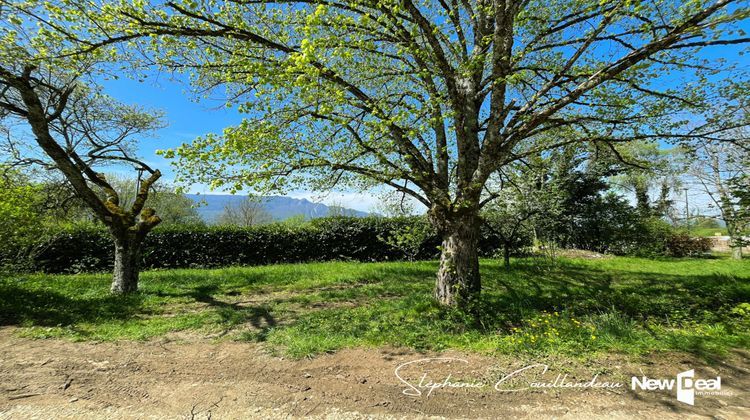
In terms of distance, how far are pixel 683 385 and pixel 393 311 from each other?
376 centimetres

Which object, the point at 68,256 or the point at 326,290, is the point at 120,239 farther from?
the point at 68,256

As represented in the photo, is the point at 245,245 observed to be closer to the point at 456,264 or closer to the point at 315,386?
Answer: the point at 456,264

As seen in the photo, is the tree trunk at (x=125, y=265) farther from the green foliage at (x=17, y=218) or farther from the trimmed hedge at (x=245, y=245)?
the trimmed hedge at (x=245, y=245)

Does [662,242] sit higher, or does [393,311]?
[662,242]

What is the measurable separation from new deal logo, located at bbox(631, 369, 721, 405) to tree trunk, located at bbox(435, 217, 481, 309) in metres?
2.63

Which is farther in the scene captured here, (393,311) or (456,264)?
(393,311)

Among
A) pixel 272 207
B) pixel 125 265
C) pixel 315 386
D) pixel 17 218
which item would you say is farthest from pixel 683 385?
pixel 272 207

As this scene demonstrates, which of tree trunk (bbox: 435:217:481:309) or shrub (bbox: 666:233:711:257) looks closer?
tree trunk (bbox: 435:217:481:309)

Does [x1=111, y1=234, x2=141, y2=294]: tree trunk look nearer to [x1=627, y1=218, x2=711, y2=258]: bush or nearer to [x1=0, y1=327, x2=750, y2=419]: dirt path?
[x1=0, y1=327, x2=750, y2=419]: dirt path

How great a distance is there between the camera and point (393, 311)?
5.90 m

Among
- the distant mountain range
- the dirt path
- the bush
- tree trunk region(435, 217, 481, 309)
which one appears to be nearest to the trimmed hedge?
the distant mountain range

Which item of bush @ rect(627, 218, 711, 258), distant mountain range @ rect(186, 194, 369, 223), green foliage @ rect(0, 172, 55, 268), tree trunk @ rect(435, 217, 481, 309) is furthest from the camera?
bush @ rect(627, 218, 711, 258)

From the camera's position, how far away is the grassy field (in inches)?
170

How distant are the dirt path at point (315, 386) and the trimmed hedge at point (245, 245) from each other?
7.19m
